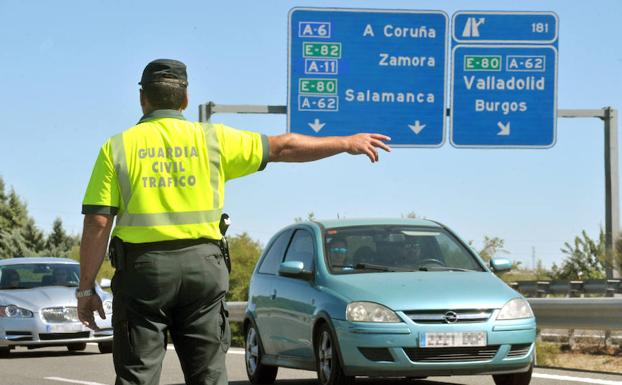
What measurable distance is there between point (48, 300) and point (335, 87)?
7.53m

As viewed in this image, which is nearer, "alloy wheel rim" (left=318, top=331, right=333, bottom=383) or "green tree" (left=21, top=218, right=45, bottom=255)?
"alloy wheel rim" (left=318, top=331, right=333, bottom=383)

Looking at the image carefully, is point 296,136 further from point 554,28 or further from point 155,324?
point 554,28

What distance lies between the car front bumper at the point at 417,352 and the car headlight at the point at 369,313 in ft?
0.18

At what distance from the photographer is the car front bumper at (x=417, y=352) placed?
37.4ft

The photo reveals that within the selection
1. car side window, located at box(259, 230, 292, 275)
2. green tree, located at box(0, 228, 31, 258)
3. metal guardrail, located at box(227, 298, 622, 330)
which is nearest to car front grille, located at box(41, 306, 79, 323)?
car side window, located at box(259, 230, 292, 275)

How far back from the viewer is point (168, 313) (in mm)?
6016

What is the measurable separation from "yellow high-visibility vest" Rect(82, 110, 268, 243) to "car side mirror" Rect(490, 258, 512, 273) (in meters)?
6.83

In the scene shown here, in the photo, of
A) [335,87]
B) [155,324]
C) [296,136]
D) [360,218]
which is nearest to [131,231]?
[155,324]

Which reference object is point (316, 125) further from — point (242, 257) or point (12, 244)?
point (12, 244)

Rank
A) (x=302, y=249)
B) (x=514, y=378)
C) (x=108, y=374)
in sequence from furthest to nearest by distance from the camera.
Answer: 1. (x=108, y=374)
2. (x=302, y=249)
3. (x=514, y=378)

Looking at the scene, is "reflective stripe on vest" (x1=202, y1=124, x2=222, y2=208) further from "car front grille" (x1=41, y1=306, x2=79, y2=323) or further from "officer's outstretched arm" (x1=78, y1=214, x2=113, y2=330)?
"car front grille" (x1=41, y1=306, x2=79, y2=323)

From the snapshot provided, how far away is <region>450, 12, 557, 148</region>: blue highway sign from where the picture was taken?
83.8 ft

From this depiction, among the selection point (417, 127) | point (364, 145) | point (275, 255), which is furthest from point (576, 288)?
point (364, 145)

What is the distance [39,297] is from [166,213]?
14251 mm
